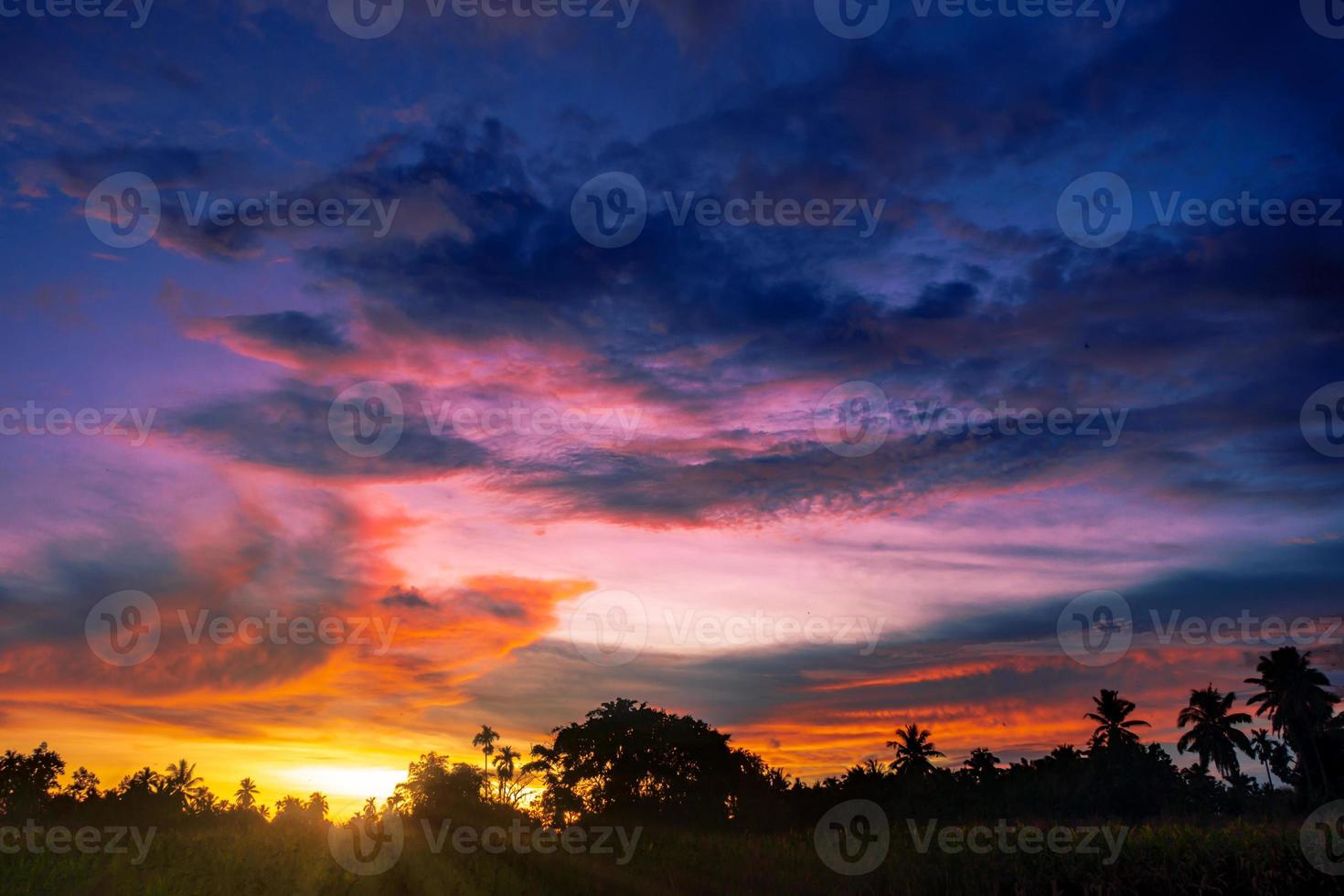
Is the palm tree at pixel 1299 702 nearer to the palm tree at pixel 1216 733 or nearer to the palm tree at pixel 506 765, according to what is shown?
the palm tree at pixel 1216 733

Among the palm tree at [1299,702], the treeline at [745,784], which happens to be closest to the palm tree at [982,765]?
the treeline at [745,784]

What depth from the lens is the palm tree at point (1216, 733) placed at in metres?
101

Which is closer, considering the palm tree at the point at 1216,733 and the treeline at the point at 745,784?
the treeline at the point at 745,784

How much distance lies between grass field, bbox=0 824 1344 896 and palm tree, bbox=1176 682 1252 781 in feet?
307

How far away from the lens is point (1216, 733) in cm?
10156

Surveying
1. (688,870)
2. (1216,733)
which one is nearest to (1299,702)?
(1216,733)

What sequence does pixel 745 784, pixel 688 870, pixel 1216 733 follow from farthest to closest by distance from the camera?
pixel 1216 733
pixel 745 784
pixel 688 870

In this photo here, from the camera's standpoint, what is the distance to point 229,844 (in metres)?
18.0

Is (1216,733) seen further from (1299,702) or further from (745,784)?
(745,784)

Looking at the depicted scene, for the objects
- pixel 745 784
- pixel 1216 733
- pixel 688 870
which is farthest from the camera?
pixel 1216 733

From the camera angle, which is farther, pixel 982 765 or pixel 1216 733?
pixel 1216 733

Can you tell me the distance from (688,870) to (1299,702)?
3522 inches

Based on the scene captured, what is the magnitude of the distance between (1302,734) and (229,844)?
10400cm

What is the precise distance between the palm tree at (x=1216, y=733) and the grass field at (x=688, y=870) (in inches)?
3684
